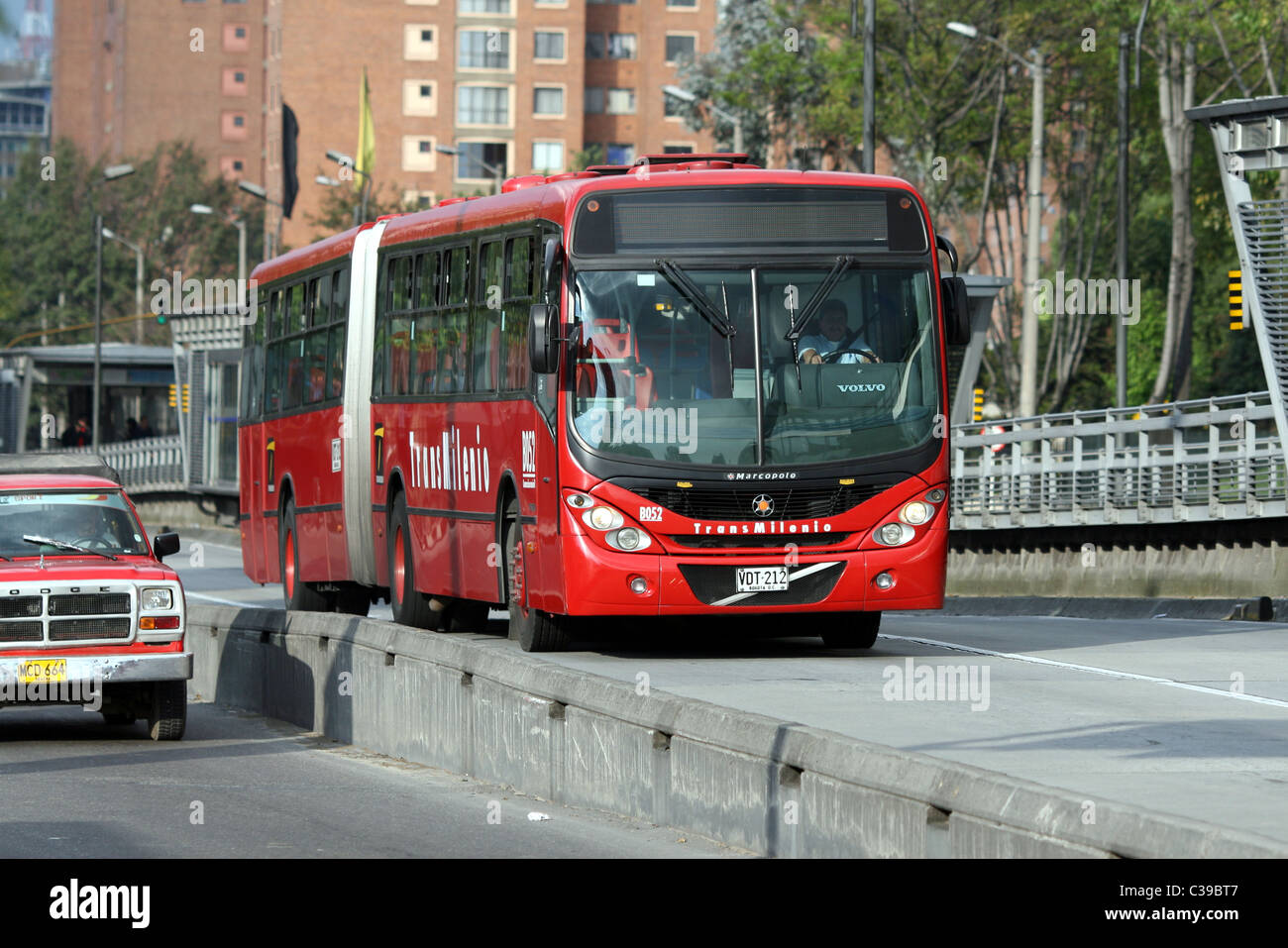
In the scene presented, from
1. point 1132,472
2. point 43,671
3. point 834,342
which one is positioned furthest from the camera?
point 1132,472

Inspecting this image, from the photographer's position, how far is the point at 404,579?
65.4 feet

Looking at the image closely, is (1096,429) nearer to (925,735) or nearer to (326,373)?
(326,373)

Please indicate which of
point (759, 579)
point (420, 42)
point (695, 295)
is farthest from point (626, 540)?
point (420, 42)

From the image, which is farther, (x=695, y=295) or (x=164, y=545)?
(x=164, y=545)

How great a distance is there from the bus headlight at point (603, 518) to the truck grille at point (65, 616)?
307cm

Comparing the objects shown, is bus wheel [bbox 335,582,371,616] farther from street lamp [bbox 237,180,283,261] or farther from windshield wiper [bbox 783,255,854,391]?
street lamp [bbox 237,180,283,261]

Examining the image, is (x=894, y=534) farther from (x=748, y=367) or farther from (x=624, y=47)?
(x=624, y=47)


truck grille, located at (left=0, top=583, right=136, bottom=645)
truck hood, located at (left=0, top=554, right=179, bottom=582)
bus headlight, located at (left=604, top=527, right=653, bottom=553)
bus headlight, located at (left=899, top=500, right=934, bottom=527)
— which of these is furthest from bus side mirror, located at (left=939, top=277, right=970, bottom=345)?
truck grille, located at (left=0, top=583, right=136, bottom=645)

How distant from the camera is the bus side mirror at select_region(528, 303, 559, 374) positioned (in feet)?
49.5

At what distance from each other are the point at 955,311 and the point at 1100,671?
2.57m

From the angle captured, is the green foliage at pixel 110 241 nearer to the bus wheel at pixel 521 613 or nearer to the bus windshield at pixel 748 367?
the bus wheel at pixel 521 613

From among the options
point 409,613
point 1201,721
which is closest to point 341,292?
point 409,613

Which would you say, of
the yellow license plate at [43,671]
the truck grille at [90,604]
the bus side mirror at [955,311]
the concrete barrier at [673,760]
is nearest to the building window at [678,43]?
the concrete barrier at [673,760]

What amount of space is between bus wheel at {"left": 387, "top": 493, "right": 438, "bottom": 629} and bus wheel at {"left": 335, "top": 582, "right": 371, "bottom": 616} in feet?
11.4
